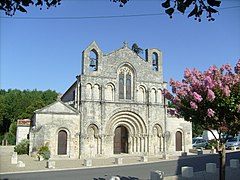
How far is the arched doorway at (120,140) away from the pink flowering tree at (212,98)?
69.4 feet

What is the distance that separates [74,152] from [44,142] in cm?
313

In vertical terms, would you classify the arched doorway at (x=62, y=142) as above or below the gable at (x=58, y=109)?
below

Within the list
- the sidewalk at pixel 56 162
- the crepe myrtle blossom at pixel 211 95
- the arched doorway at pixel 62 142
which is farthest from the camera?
the arched doorway at pixel 62 142

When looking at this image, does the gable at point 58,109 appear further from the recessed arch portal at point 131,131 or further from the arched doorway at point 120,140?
the arched doorway at point 120,140

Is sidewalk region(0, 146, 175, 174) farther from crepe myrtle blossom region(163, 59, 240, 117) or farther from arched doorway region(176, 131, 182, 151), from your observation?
crepe myrtle blossom region(163, 59, 240, 117)

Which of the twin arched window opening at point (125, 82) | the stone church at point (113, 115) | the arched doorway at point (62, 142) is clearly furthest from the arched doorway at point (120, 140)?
the arched doorway at point (62, 142)

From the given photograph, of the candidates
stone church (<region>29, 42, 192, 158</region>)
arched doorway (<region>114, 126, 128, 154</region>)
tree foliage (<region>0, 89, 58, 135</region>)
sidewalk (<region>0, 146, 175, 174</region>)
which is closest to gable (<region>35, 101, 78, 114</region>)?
stone church (<region>29, 42, 192, 158</region>)

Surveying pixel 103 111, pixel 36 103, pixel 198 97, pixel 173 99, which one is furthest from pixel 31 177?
pixel 36 103

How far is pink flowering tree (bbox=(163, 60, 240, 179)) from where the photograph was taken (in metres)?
9.39

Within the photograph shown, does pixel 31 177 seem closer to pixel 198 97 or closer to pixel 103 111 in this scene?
pixel 198 97

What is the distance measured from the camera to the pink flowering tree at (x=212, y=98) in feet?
30.8

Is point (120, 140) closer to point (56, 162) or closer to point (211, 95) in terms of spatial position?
point (56, 162)

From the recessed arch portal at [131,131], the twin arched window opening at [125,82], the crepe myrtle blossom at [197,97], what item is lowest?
the recessed arch portal at [131,131]

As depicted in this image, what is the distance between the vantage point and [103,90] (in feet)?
97.2
